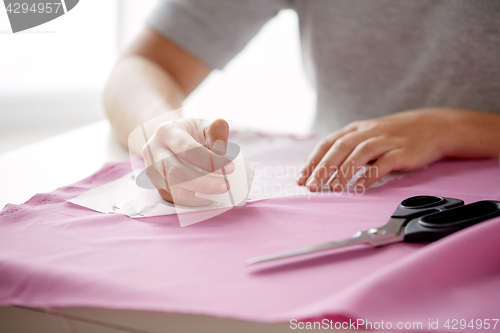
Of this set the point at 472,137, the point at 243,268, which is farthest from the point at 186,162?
the point at 472,137

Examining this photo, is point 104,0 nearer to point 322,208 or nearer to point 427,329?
point 322,208

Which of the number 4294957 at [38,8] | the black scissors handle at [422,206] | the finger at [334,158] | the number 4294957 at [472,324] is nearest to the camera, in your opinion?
the number 4294957 at [472,324]

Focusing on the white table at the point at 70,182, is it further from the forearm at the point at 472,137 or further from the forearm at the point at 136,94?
the forearm at the point at 472,137

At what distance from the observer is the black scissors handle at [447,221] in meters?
0.34

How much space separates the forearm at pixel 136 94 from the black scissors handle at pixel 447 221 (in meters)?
0.39

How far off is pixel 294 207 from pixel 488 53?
489 mm

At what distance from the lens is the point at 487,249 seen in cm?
32

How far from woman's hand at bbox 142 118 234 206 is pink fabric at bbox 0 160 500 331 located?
0.03 m

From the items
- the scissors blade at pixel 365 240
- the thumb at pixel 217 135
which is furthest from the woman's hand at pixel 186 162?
the scissors blade at pixel 365 240

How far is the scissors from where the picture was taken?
32cm

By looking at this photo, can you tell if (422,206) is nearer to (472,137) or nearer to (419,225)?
(419,225)

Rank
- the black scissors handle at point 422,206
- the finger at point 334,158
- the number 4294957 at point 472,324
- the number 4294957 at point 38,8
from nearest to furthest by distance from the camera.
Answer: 1. the number 4294957 at point 472,324
2. the black scissors handle at point 422,206
3. the finger at point 334,158
4. the number 4294957 at point 38,8

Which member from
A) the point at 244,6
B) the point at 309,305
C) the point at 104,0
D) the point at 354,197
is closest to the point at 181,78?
the point at 244,6

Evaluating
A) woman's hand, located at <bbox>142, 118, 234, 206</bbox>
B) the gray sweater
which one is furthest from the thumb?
the gray sweater
